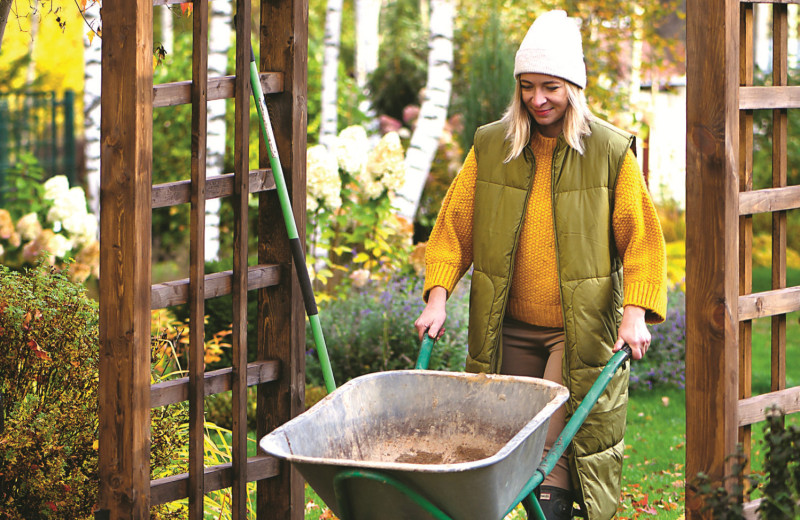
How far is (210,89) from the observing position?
3.26 metres

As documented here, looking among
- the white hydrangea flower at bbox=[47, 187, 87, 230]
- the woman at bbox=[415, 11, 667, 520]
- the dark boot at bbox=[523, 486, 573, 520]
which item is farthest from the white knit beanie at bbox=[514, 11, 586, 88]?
the white hydrangea flower at bbox=[47, 187, 87, 230]

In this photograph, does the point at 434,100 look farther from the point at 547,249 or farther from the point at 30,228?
the point at 547,249

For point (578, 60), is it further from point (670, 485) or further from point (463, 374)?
point (670, 485)

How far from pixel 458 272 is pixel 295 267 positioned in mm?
600

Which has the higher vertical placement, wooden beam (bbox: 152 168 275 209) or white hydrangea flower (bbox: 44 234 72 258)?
wooden beam (bbox: 152 168 275 209)

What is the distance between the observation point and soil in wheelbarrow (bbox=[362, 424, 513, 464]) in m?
2.93

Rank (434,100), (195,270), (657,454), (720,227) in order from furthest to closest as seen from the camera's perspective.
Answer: (434,100)
(657,454)
(195,270)
(720,227)

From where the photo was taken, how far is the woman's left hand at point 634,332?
297 centimetres

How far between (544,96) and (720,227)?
677mm

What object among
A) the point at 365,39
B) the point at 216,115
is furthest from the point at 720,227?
the point at 365,39

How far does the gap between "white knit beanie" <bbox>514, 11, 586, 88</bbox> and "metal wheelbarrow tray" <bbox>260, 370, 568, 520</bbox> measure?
972 mm

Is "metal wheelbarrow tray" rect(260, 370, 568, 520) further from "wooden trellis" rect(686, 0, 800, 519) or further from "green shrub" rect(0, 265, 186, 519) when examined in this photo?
"green shrub" rect(0, 265, 186, 519)

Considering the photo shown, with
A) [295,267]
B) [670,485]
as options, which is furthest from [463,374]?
[670,485]

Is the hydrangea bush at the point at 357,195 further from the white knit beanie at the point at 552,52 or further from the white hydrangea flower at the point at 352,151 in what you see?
the white knit beanie at the point at 552,52
